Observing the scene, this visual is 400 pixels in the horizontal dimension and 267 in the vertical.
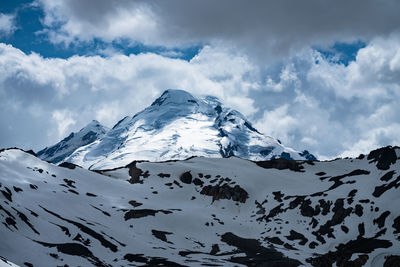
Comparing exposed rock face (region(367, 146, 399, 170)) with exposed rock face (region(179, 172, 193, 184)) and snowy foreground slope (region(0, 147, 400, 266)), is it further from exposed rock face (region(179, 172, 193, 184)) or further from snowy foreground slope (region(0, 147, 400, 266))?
exposed rock face (region(179, 172, 193, 184))

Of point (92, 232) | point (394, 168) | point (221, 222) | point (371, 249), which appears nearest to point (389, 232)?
point (371, 249)

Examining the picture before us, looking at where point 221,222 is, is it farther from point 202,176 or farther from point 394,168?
point 394,168

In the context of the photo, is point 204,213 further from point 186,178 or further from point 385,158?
point 385,158

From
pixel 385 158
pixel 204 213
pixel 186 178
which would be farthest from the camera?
pixel 186 178

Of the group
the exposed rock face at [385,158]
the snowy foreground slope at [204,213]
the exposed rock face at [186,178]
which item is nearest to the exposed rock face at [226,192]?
the snowy foreground slope at [204,213]

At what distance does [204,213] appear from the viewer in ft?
444

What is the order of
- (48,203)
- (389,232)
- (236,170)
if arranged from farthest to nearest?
(236,170), (48,203), (389,232)

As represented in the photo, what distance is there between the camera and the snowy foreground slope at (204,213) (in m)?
83.5

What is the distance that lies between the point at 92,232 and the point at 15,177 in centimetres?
3457

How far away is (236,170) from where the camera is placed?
173 metres

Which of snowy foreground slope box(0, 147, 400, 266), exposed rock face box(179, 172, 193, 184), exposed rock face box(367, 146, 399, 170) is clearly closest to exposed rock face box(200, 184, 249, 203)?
snowy foreground slope box(0, 147, 400, 266)

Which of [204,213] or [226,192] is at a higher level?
[226,192]

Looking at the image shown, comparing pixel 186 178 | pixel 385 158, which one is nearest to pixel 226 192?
pixel 186 178

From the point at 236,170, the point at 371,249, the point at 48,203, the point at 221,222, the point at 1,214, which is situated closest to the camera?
the point at 1,214
